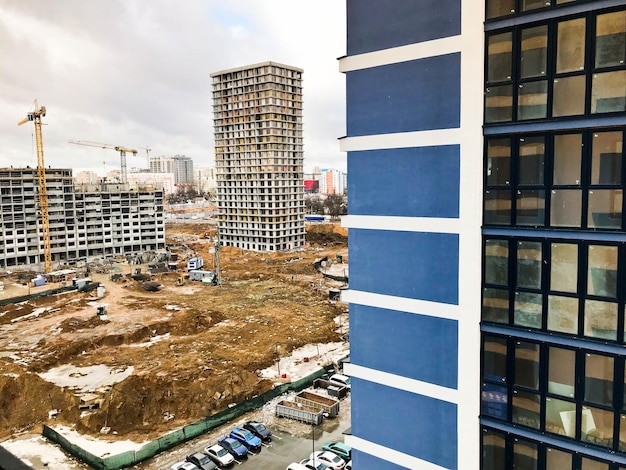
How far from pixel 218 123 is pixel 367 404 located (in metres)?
64.7

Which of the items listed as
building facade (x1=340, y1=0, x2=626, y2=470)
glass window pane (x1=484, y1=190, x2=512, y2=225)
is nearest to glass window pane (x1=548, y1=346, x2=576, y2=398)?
building facade (x1=340, y1=0, x2=626, y2=470)

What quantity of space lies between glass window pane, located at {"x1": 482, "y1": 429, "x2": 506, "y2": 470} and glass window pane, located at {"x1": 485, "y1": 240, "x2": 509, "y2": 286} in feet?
7.00

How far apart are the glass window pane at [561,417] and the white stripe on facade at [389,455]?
1764 mm

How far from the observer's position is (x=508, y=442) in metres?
6.07

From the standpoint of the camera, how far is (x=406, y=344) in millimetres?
6824

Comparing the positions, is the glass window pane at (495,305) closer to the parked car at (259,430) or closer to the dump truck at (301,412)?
the parked car at (259,430)

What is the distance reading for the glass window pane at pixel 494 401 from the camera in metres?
6.07

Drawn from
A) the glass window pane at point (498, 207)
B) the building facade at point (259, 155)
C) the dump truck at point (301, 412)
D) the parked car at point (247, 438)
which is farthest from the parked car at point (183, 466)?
the building facade at point (259, 155)

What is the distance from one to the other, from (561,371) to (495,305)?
1.09 metres

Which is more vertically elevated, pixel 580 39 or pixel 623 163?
pixel 580 39

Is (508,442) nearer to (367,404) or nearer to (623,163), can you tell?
(367,404)

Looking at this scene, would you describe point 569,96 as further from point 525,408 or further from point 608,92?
point 525,408

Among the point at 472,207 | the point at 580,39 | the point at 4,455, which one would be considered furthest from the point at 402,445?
the point at 4,455

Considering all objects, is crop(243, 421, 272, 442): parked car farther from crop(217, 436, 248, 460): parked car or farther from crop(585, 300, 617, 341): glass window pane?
crop(585, 300, 617, 341): glass window pane
